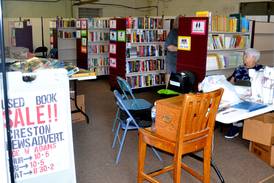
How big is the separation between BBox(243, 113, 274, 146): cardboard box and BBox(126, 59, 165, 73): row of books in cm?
350

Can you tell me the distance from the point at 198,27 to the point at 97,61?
378 centimetres

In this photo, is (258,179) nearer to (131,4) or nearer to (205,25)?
(205,25)

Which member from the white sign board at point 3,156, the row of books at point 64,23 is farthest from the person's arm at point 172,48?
the white sign board at point 3,156

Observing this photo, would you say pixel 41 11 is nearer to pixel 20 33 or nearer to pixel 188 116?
pixel 20 33

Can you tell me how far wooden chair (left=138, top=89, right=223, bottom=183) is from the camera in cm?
219

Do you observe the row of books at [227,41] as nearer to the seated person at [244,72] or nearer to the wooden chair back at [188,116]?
the seated person at [244,72]

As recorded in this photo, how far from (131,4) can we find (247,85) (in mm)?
10662

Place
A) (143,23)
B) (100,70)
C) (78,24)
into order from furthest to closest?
(100,70)
(78,24)
(143,23)

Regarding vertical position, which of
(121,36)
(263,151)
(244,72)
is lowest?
(263,151)

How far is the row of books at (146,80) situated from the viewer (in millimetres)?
6652

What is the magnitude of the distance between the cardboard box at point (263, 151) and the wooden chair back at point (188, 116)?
1.21m

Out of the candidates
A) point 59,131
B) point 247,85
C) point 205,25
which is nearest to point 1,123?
point 59,131

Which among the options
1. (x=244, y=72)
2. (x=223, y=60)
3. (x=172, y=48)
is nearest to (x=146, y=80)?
(x=172, y=48)

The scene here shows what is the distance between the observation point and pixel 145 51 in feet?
22.0
